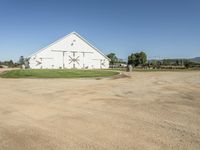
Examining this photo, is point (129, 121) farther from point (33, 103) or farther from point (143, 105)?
point (33, 103)

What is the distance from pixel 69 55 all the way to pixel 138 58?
111 ft

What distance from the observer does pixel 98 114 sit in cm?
645

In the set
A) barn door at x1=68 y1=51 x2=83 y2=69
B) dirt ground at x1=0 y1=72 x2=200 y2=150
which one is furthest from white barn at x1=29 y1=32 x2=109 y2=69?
dirt ground at x1=0 y1=72 x2=200 y2=150

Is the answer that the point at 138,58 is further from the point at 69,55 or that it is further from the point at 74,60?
the point at 69,55

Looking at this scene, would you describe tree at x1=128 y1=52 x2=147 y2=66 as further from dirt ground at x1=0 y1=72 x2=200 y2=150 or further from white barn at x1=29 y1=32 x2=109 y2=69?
dirt ground at x1=0 y1=72 x2=200 y2=150

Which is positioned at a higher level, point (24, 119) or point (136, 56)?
point (136, 56)

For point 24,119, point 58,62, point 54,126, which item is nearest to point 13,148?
point 54,126

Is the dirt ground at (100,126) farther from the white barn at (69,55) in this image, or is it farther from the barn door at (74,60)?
the barn door at (74,60)

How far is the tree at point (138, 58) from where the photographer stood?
240 ft

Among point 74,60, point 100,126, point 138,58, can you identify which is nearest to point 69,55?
point 74,60

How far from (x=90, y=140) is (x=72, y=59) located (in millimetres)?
43111

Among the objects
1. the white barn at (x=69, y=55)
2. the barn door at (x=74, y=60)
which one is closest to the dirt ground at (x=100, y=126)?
the white barn at (x=69, y=55)

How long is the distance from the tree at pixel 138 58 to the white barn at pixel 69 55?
25.4 meters

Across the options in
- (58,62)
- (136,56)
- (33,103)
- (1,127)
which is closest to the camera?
(1,127)
